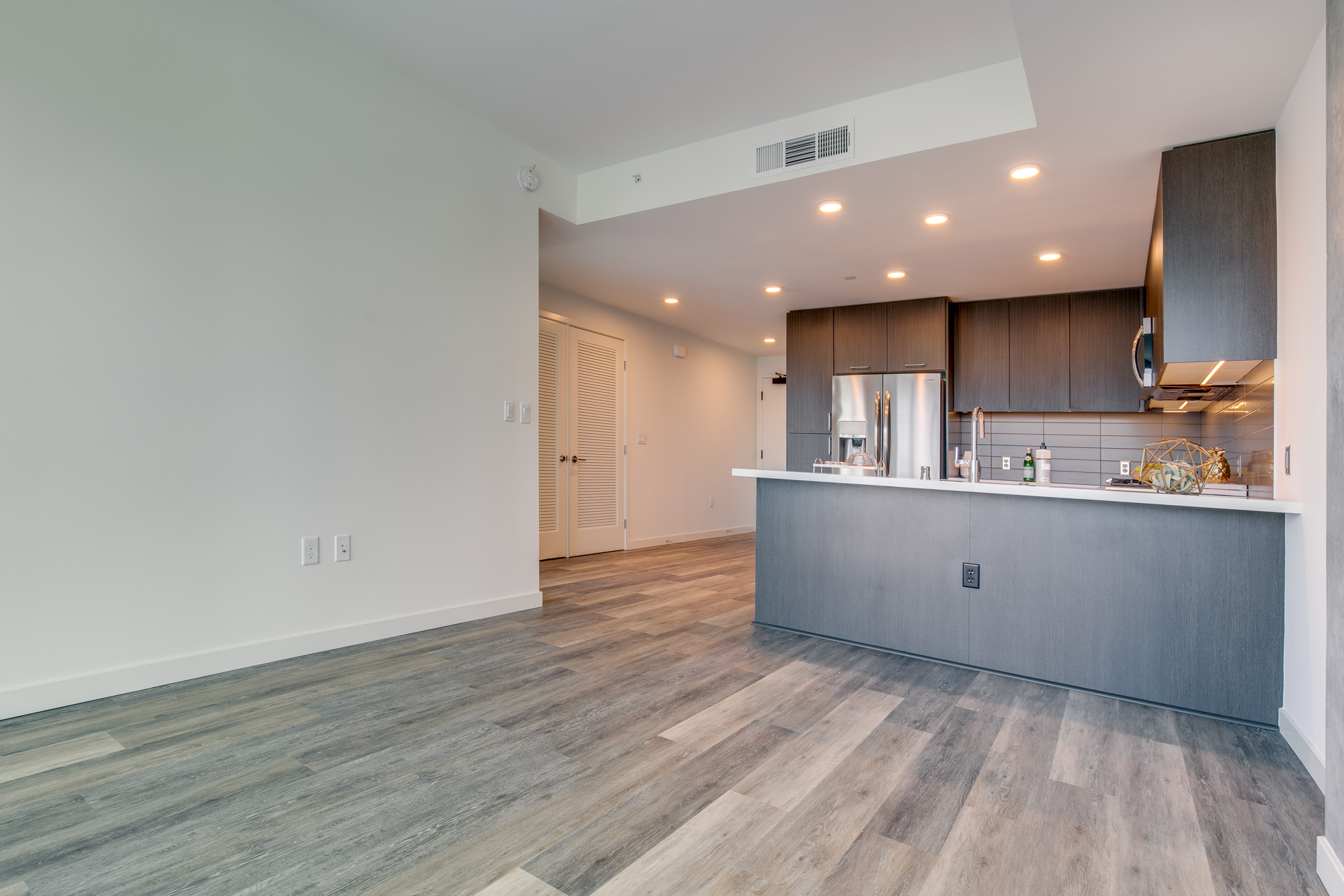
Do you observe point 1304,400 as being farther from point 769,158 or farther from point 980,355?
point 980,355

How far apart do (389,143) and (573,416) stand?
3059mm

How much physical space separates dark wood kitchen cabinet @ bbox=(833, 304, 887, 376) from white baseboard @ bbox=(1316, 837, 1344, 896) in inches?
197

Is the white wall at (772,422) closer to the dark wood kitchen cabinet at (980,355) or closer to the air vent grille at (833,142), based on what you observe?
the dark wood kitchen cabinet at (980,355)

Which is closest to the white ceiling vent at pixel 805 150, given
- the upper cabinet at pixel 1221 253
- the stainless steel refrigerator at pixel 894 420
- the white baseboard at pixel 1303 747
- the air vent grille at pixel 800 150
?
Result: the air vent grille at pixel 800 150

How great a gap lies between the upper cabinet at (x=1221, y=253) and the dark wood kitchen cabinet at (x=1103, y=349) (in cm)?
314

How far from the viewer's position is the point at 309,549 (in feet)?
10.1

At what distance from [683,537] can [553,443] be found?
2.39 m

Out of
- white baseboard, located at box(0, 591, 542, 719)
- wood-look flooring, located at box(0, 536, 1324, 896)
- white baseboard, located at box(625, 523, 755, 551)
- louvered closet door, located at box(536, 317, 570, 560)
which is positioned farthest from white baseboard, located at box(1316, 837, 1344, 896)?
white baseboard, located at box(625, 523, 755, 551)

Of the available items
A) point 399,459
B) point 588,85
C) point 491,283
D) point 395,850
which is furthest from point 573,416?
point 395,850

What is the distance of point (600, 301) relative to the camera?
21.3ft

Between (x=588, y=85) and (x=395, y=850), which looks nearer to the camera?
(x=395, y=850)

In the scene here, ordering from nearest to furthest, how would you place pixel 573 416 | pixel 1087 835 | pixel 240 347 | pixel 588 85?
pixel 1087 835
pixel 240 347
pixel 588 85
pixel 573 416

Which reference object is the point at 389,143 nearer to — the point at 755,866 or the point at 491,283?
the point at 491,283

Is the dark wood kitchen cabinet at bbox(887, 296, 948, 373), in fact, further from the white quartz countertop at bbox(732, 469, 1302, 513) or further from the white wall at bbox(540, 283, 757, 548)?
the white quartz countertop at bbox(732, 469, 1302, 513)
